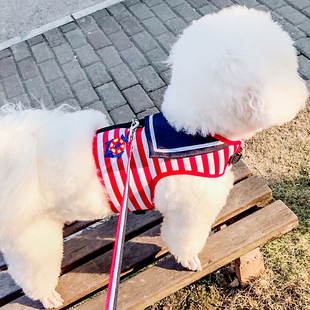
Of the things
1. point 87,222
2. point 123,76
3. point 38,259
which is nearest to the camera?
point 38,259

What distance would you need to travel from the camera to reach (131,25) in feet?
12.5

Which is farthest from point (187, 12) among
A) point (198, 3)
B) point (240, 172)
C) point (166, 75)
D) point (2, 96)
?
point (240, 172)

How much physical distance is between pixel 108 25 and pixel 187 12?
33.5 inches

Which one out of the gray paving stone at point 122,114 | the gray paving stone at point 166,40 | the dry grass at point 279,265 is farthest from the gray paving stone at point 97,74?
the dry grass at point 279,265

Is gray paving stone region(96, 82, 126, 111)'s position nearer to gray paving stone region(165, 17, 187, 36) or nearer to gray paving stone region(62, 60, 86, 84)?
gray paving stone region(62, 60, 86, 84)

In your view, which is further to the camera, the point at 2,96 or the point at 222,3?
the point at 222,3

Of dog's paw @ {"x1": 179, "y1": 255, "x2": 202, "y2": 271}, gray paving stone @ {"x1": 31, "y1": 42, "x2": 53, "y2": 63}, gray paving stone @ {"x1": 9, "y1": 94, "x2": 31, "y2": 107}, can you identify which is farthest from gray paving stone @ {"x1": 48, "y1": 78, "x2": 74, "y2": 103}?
dog's paw @ {"x1": 179, "y1": 255, "x2": 202, "y2": 271}

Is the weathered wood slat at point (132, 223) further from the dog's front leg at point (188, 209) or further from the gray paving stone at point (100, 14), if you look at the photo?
the gray paving stone at point (100, 14)

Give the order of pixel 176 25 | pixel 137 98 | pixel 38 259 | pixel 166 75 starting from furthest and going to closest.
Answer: pixel 176 25
pixel 166 75
pixel 137 98
pixel 38 259

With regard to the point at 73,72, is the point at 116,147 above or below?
above

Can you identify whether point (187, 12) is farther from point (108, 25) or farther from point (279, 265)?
point (279, 265)

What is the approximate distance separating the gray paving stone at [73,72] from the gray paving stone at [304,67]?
6.33 feet

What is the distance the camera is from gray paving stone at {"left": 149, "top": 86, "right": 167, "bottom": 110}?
3.04 metres

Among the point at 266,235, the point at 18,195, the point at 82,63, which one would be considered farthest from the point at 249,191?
the point at 82,63
